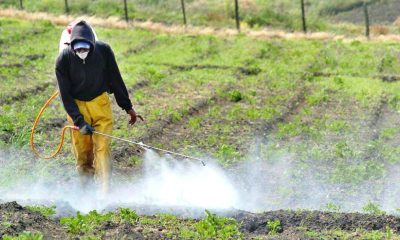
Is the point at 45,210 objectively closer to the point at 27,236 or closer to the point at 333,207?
the point at 27,236

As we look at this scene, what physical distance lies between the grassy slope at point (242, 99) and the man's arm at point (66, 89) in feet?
7.27

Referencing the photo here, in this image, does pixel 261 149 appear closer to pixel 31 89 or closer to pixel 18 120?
pixel 18 120

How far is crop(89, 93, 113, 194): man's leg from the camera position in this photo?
1095cm

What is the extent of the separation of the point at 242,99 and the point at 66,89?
327 inches

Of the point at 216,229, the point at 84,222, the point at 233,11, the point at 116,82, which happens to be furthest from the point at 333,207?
the point at 233,11

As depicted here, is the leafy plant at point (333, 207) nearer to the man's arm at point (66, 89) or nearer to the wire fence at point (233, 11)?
the man's arm at point (66, 89)

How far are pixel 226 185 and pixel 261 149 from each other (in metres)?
2.44

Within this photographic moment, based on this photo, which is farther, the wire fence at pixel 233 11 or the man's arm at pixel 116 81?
the wire fence at pixel 233 11

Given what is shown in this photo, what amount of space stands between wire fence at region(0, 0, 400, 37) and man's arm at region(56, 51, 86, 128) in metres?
18.8

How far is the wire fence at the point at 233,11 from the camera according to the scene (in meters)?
→ 32.0

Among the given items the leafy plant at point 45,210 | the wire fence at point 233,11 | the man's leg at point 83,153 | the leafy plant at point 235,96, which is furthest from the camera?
the wire fence at point 233,11

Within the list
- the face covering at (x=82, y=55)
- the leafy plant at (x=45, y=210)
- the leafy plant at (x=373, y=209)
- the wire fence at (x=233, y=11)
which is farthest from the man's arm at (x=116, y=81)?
the wire fence at (x=233, y=11)

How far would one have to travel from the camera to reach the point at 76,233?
8836 millimetres

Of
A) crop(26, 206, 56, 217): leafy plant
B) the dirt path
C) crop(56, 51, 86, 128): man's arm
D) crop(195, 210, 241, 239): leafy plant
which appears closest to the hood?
crop(56, 51, 86, 128): man's arm
